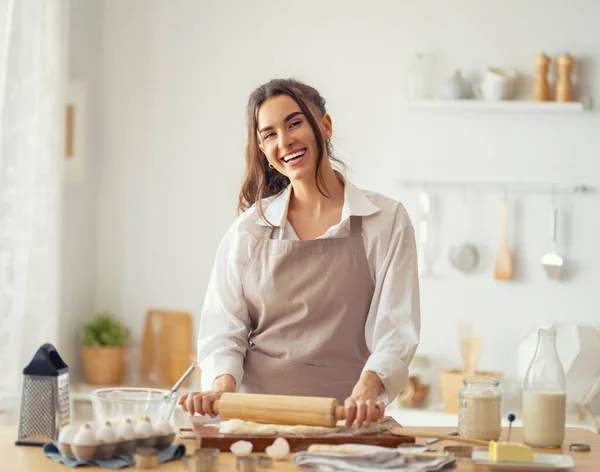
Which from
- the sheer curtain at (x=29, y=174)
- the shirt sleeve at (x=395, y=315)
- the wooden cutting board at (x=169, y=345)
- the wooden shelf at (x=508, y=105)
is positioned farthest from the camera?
the wooden cutting board at (x=169, y=345)

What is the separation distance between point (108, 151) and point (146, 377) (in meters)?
1.10

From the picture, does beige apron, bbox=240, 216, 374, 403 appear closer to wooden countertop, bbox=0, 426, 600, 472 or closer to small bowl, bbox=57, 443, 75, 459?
wooden countertop, bbox=0, 426, 600, 472

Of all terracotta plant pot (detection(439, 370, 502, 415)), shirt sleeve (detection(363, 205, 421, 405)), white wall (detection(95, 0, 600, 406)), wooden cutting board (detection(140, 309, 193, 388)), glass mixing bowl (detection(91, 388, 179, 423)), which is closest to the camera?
glass mixing bowl (detection(91, 388, 179, 423))

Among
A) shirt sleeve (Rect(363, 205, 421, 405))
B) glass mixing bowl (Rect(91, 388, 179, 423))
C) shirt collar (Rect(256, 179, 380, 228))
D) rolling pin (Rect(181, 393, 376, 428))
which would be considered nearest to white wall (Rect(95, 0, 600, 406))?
shirt collar (Rect(256, 179, 380, 228))

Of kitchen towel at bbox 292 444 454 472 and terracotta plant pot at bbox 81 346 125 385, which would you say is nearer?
kitchen towel at bbox 292 444 454 472

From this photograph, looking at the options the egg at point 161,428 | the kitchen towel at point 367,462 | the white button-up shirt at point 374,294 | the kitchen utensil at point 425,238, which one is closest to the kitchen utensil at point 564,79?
the kitchen utensil at point 425,238

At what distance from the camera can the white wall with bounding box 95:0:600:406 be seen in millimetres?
4309

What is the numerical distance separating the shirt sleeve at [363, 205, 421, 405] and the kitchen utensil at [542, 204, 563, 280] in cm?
210

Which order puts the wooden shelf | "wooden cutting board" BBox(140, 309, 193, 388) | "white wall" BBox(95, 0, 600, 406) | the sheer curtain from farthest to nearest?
"wooden cutting board" BBox(140, 309, 193, 388), "white wall" BBox(95, 0, 600, 406), the wooden shelf, the sheer curtain

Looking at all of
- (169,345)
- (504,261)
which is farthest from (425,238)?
(169,345)

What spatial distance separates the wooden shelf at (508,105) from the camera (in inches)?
165

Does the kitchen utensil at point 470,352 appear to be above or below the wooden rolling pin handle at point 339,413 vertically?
below

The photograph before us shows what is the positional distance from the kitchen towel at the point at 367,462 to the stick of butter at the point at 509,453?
8cm

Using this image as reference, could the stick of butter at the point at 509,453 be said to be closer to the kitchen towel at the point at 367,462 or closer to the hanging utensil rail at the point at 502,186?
the kitchen towel at the point at 367,462
